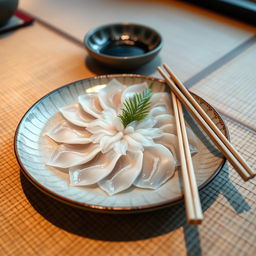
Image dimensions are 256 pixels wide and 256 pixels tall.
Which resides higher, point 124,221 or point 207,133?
point 207,133

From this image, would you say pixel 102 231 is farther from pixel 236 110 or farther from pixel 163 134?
pixel 236 110

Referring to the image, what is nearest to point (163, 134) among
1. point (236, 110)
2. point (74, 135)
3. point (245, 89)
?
point (74, 135)

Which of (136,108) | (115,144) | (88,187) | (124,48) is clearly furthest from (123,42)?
(88,187)

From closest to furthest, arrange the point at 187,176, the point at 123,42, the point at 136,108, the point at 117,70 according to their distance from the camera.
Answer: the point at 187,176 < the point at 136,108 < the point at 117,70 < the point at 123,42

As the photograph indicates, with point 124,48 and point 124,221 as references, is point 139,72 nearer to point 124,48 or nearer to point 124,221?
point 124,48

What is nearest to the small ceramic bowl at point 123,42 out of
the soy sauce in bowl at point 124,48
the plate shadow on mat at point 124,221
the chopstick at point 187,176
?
the soy sauce in bowl at point 124,48
